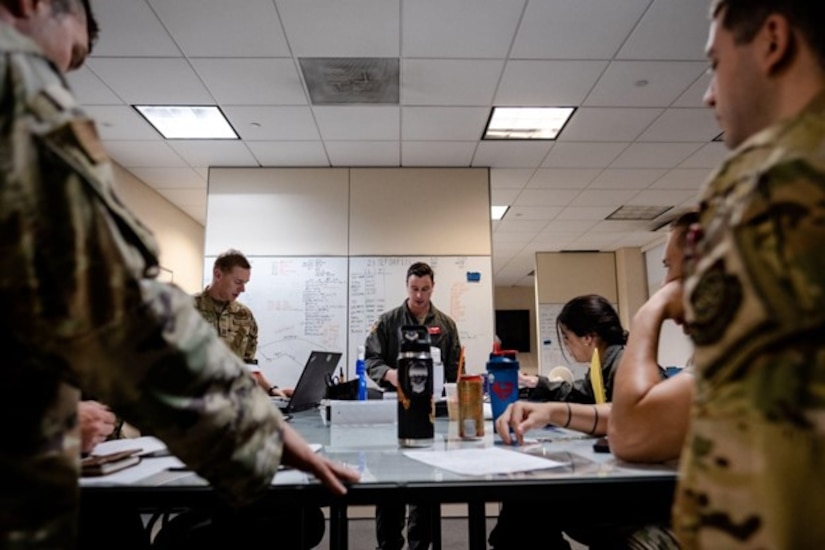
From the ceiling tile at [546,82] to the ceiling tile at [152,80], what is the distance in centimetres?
192

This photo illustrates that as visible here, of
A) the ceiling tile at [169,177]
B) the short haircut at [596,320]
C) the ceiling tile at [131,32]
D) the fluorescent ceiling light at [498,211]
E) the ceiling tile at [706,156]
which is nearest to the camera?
the short haircut at [596,320]

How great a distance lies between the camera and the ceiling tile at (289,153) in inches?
166

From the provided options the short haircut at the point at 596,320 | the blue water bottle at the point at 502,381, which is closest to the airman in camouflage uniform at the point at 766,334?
the blue water bottle at the point at 502,381

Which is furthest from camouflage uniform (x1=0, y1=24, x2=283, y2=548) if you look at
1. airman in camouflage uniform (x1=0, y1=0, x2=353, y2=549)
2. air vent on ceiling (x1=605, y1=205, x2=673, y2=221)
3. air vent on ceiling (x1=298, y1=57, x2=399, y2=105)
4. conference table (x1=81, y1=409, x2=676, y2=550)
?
air vent on ceiling (x1=605, y1=205, x2=673, y2=221)

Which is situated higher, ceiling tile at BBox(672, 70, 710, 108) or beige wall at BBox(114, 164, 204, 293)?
ceiling tile at BBox(672, 70, 710, 108)

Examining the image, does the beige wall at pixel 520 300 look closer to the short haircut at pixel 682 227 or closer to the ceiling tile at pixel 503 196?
the ceiling tile at pixel 503 196

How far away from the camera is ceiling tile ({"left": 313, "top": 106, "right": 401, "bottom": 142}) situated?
3.65 m

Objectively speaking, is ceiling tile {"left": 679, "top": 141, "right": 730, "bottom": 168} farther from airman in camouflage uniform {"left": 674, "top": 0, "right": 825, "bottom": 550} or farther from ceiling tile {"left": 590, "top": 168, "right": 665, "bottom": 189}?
airman in camouflage uniform {"left": 674, "top": 0, "right": 825, "bottom": 550}

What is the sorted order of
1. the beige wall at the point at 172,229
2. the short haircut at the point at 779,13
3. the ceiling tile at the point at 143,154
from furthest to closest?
the beige wall at the point at 172,229 → the ceiling tile at the point at 143,154 → the short haircut at the point at 779,13

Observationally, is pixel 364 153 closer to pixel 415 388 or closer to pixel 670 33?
pixel 670 33

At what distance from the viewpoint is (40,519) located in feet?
1.81

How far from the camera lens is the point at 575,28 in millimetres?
2785

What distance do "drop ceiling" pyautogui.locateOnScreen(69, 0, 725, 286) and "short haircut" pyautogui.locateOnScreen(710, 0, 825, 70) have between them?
74.8 inches

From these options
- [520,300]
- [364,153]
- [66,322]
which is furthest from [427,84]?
[520,300]
